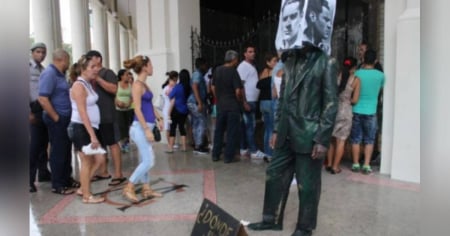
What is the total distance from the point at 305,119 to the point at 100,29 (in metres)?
18.0

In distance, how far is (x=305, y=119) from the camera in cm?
329

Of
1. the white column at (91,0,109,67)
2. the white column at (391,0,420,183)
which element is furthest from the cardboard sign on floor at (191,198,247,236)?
the white column at (91,0,109,67)

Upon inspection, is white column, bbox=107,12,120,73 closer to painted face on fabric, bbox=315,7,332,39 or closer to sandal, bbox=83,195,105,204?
sandal, bbox=83,195,105,204

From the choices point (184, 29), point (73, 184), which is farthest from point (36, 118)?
point (184, 29)

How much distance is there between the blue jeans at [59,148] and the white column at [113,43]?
62.6ft

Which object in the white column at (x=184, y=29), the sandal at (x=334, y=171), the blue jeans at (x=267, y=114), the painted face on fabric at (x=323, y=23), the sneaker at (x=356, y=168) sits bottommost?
the sandal at (x=334, y=171)

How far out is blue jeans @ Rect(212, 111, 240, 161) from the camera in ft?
21.5

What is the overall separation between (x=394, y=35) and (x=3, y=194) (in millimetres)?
5444

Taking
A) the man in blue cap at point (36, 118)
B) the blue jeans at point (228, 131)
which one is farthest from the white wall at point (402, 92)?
the man in blue cap at point (36, 118)

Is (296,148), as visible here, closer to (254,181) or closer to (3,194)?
(254,181)

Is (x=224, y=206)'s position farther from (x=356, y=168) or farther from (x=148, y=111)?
(x=356, y=168)

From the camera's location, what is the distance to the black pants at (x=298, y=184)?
3357 mm

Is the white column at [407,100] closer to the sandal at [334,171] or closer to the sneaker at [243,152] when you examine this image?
the sandal at [334,171]

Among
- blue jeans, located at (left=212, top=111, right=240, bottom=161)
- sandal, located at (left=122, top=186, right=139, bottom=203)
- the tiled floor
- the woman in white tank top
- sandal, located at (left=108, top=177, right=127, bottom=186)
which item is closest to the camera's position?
the tiled floor
